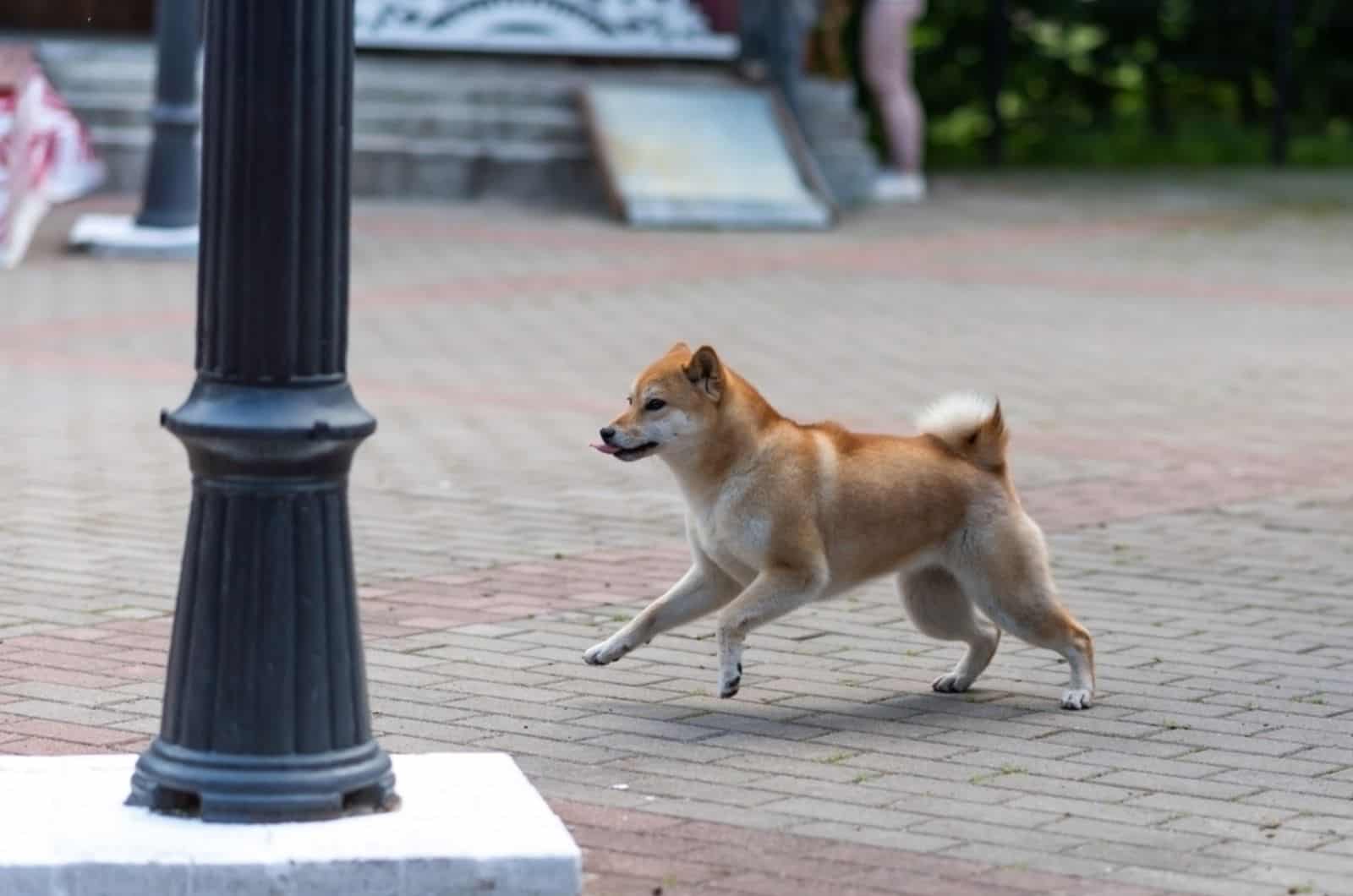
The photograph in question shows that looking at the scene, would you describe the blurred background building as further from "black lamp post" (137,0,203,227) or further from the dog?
the dog

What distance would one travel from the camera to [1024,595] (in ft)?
20.1

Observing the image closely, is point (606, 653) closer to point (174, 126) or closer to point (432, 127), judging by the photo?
point (174, 126)

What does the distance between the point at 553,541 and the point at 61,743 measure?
3014 mm

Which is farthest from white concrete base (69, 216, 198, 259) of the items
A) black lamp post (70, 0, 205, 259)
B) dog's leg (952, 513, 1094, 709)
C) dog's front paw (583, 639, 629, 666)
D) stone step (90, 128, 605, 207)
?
dog's leg (952, 513, 1094, 709)

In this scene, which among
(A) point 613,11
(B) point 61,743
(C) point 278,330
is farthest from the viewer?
(A) point 613,11

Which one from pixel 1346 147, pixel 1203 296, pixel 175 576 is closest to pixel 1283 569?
pixel 175 576

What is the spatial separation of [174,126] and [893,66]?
7.59 m

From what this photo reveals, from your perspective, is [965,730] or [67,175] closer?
[965,730]

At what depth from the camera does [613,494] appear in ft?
30.8

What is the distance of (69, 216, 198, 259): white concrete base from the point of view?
54.6ft

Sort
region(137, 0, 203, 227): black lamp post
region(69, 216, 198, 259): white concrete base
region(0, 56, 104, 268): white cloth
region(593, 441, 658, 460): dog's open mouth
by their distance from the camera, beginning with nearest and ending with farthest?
region(593, 441, 658, 460): dog's open mouth, region(0, 56, 104, 268): white cloth, region(137, 0, 203, 227): black lamp post, region(69, 216, 198, 259): white concrete base

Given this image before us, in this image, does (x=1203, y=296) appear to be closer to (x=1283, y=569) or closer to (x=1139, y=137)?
(x=1283, y=569)

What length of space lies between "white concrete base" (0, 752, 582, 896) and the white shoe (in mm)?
18079

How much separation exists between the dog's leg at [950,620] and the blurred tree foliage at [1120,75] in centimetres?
2008
